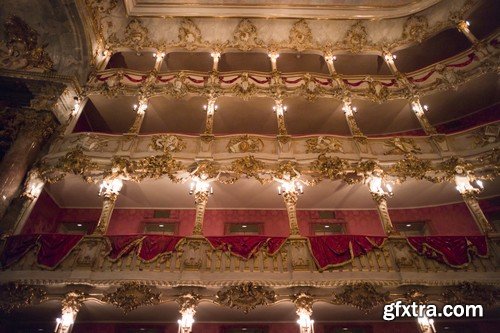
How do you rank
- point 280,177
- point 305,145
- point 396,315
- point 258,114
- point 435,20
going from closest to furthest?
point 396,315, point 280,177, point 305,145, point 258,114, point 435,20

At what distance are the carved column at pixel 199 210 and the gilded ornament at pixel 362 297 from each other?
4214 mm

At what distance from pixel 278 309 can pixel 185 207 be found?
5581 mm

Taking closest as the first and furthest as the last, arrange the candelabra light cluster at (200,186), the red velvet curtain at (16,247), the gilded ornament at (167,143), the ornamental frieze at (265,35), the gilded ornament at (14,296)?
the gilded ornament at (14,296)
the red velvet curtain at (16,247)
the candelabra light cluster at (200,186)
the gilded ornament at (167,143)
the ornamental frieze at (265,35)

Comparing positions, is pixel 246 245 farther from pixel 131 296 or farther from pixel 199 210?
pixel 131 296

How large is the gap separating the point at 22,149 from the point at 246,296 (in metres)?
8.75

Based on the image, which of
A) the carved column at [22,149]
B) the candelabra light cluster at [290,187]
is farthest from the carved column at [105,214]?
the candelabra light cluster at [290,187]

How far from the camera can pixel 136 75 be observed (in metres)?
13.0

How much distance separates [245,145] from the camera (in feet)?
35.2

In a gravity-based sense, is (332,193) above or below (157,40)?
below

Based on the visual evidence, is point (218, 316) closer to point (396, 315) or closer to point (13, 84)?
point (396, 315)

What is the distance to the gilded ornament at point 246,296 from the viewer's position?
25.1ft

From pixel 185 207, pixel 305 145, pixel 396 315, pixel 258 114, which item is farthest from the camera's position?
pixel 258 114

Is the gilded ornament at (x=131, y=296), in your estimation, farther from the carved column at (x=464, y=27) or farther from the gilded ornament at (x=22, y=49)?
the carved column at (x=464, y=27)

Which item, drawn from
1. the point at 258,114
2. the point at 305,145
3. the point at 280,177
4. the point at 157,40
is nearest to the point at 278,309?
the point at 280,177
